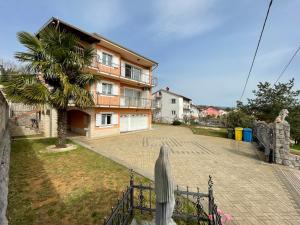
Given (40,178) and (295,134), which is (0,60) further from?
(295,134)

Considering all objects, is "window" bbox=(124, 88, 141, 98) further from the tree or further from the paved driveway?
the tree

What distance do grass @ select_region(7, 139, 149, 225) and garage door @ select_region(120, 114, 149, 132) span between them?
10.1 meters

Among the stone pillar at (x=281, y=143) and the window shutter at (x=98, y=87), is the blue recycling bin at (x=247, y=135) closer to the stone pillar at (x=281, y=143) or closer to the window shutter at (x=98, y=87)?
the stone pillar at (x=281, y=143)

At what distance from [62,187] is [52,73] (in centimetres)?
623

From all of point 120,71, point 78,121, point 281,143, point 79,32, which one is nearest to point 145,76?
point 120,71

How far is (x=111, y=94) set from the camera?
54.5ft

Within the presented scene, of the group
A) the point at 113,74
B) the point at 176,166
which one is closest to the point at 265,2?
the point at 176,166

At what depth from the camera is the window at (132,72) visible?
20.4 m

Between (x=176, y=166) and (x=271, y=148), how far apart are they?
5.73 meters

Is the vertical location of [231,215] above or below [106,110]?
below

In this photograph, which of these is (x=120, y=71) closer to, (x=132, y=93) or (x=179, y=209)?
(x=132, y=93)

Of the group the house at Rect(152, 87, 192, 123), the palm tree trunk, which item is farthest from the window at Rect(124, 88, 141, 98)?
the house at Rect(152, 87, 192, 123)

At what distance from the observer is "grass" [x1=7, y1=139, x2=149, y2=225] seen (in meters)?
3.98

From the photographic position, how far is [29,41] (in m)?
8.56
